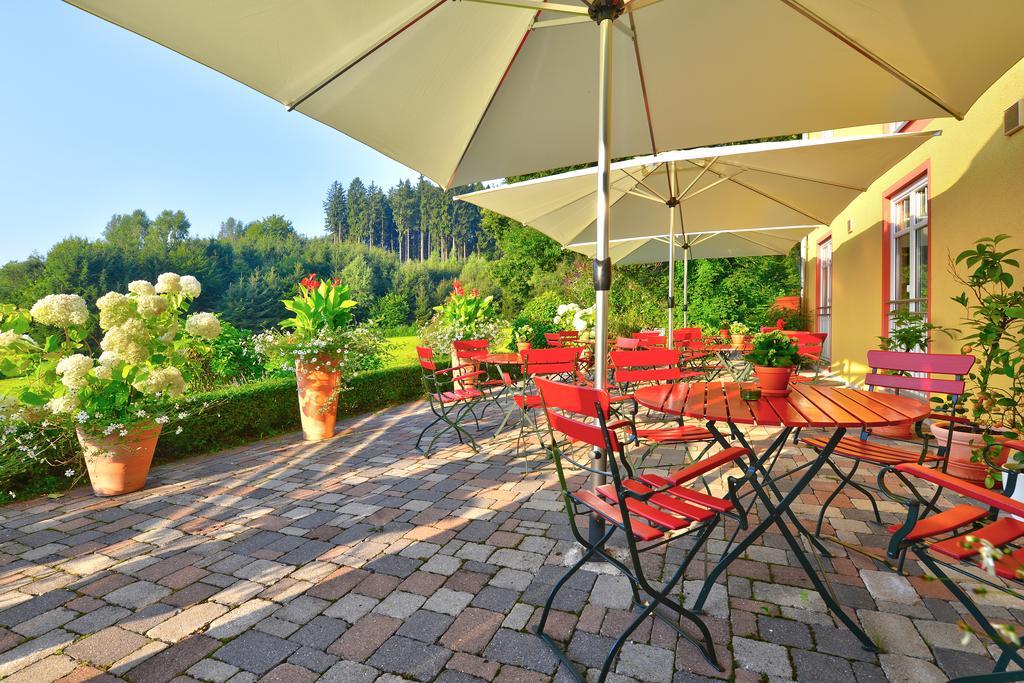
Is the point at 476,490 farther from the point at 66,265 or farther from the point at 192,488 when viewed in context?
the point at 66,265

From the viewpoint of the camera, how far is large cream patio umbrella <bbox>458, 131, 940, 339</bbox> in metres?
4.41

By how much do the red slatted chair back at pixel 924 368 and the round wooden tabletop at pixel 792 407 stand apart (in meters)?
0.43

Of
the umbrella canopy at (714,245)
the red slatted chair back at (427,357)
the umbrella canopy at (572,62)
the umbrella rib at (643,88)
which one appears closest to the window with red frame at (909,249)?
the umbrella canopy at (714,245)

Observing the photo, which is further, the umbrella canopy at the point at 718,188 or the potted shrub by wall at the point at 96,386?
the umbrella canopy at the point at 718,188

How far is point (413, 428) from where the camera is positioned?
5594mm

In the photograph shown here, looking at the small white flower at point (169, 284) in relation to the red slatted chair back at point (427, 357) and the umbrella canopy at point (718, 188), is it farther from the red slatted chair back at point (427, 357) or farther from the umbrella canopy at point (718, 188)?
the umbrella canopy at point (718, 188)

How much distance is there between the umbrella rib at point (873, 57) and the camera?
8.59 ft

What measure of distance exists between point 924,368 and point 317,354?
15.4ft

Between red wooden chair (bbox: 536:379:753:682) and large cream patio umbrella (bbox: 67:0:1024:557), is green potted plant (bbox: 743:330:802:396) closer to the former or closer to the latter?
red wooden chair (bbox: 536:379:753:682)

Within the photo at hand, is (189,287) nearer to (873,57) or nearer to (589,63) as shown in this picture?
(589,63)

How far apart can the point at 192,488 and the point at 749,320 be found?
40.2 feet

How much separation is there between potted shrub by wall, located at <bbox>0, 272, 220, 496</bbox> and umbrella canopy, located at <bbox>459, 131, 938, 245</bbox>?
304cm

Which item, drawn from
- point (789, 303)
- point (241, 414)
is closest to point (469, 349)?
point (241, 414)

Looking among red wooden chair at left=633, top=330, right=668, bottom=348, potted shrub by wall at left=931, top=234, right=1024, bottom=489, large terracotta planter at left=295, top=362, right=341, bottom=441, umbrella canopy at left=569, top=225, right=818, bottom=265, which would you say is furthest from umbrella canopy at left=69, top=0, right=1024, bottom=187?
umbrella canopy at left=569, top=225, right=818, bottom=265
